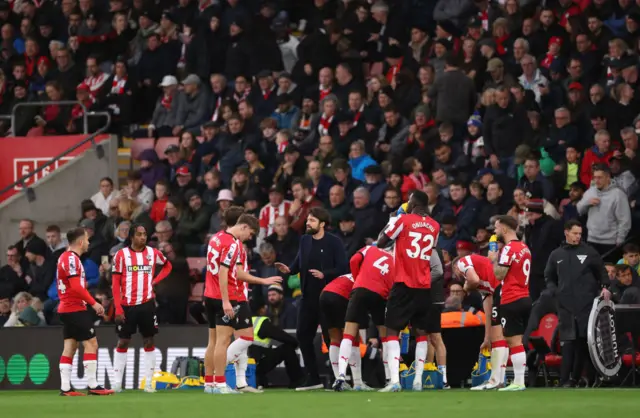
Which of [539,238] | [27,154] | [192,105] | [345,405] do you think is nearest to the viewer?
[345,405]

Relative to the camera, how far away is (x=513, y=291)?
52.9 feet

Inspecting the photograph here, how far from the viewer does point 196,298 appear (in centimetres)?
2295

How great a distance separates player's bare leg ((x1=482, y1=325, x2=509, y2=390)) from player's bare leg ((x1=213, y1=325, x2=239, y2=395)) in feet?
10.3

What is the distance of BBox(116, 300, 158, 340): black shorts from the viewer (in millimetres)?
17797

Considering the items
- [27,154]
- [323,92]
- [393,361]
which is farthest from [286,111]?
[393,361]

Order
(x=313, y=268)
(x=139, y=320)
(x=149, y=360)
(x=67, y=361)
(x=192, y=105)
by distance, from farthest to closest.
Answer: (x=192, y=105) < (x=149, y=360) < (x=139, y=320) < (x=313, y=268) < (x=67, y=361)

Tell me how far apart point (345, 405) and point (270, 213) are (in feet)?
33.9

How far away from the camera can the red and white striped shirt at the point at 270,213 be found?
2325 centimetres

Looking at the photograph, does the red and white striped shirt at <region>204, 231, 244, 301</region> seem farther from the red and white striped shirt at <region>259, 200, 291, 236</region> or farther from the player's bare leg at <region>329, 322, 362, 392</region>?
the red and white striped shirt at <region>259, 200, 291, 236</region>

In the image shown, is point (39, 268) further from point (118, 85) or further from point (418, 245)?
point (418, 245)

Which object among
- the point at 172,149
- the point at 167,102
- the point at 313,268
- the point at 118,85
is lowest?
the point at 313,268

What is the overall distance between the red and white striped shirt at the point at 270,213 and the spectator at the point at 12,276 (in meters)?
4.58

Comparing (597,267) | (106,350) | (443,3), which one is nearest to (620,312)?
(597,267)

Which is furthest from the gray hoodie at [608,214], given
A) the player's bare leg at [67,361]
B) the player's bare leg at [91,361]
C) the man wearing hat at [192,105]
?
the man wearing hat at [192,105]
